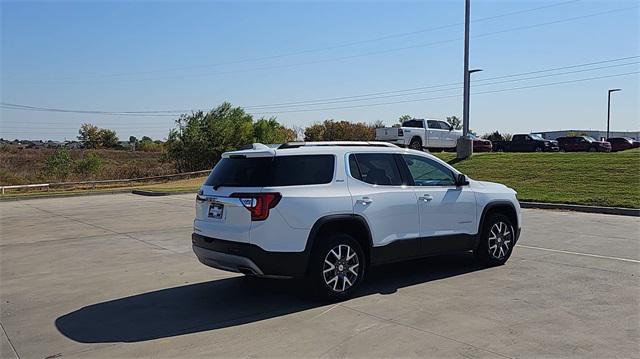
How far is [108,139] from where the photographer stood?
101750 millimetres

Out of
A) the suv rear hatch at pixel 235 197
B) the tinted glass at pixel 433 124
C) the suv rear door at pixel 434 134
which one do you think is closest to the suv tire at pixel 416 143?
the suv rear door at pixel 434 134

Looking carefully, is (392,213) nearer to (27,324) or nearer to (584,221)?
(27,324)

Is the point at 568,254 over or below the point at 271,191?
below

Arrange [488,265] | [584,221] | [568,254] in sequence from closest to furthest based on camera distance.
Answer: [488,265] < [568,254] < [584,221]

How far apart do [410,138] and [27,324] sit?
24.3 meters

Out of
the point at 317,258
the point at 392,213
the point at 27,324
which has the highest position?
the point at 392,213

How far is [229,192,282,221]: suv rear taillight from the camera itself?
601cm

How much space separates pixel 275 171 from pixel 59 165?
1535 inches

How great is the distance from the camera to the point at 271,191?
6078 mm

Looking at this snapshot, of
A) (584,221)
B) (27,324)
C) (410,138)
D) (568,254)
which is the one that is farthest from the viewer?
(410,138)

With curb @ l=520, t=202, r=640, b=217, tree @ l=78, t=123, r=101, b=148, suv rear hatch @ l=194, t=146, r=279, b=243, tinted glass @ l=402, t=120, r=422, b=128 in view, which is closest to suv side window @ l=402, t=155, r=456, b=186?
suv rear hatch @ l=194, t=146, r=279, b=243

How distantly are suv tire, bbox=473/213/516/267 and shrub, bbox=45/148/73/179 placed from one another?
36458 mm

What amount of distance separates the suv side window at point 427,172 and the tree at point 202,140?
38.3 meters

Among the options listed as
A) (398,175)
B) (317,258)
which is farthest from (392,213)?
(317,258)
